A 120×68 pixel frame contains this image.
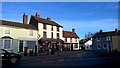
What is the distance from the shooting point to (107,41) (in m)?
71.8

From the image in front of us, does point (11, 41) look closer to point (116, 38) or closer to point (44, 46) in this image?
point (44, 46)

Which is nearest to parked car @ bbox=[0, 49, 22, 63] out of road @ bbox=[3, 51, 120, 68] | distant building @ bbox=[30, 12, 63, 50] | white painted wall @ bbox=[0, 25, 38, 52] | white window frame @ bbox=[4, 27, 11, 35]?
road @ bbox=[3, 51, 120, 68]

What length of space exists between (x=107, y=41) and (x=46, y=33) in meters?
22.6

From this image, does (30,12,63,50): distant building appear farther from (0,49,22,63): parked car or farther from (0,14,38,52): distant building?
(0,49,22,63): parked car

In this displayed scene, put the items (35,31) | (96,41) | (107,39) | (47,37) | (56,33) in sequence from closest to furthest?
(35,31), (47,37), (56,33), (107,39), (96,41)

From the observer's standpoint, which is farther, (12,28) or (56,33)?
(56,33)

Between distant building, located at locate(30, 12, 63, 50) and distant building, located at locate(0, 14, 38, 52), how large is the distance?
359 cm

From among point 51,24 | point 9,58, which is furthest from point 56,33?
point 9,58

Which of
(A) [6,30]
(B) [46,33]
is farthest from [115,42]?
(A) [6,30]

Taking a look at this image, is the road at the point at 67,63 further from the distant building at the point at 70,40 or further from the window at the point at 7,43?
the distant building at the point at 70,40

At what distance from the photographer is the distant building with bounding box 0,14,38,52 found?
147ft

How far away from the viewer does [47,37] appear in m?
60.2

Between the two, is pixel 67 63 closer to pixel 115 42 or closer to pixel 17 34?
pixel 17 34

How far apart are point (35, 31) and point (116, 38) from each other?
2689 centimetres
